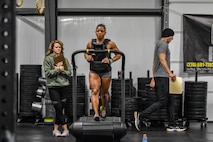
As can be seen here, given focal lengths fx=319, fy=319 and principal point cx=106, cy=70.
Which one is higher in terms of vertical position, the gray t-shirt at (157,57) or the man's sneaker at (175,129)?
the gray t-shirt at (157,57)

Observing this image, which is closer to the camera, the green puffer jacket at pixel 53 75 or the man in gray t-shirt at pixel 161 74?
the green puffer jacket at pixel 53 75

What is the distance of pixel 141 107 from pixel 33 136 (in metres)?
1.84

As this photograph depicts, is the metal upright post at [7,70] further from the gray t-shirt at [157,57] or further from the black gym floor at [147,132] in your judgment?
the gray t-shirt at [157,57]

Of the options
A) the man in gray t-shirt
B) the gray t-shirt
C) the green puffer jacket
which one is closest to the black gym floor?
the man in gray t-shirt

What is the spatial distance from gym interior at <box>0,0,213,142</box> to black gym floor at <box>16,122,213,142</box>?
2cm

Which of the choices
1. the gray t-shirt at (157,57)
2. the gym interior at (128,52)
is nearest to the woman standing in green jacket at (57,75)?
the gym interior at (128,52)

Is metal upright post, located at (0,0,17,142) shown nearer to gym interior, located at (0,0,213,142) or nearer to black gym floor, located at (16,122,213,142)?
black gym floor, located at (16,122,213,142)

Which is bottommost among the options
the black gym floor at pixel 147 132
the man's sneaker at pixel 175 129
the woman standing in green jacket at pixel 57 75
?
the black gym floor at pixel 147 132

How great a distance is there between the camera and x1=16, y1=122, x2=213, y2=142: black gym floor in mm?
4266

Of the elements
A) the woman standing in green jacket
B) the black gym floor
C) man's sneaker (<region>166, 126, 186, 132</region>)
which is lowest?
the black gym floor

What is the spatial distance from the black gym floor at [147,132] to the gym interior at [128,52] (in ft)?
0.05

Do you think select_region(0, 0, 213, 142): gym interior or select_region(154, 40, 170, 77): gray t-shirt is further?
select_region(0, 0, 213, 142): gym interior

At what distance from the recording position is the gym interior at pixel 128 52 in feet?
16.9

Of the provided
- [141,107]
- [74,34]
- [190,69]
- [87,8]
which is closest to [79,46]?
[74,34]
